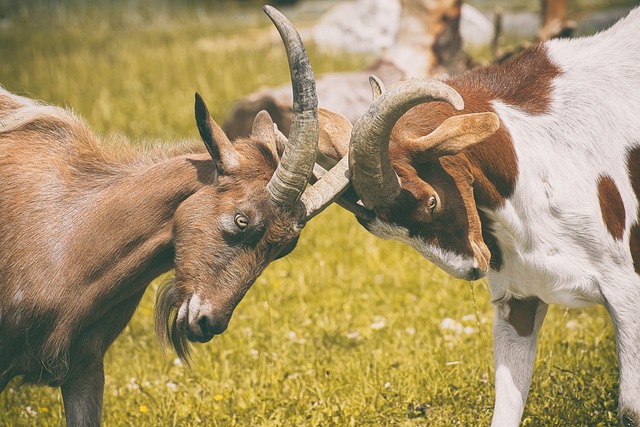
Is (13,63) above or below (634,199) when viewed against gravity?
below

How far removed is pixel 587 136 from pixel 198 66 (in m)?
11.5

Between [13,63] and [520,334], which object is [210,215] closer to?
[520,334]

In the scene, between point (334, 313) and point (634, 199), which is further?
point (334, 313)

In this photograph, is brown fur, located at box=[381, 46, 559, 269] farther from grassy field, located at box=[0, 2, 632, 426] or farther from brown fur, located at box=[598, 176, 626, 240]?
grassy field, located at box=[0, 2, 632, 426]

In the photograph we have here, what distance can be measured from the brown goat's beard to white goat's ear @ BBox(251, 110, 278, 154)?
0.86 meters

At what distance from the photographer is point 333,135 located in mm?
4832

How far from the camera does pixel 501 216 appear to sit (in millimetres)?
4793

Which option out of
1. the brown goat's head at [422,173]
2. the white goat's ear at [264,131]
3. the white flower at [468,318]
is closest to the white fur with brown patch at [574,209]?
the brown goat's head at [422,173]

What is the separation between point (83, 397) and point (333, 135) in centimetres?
195

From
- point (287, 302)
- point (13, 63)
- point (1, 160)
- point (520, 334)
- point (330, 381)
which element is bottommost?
point (13, 63)

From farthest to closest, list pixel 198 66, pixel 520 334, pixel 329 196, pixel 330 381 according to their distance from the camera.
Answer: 1. pixel 198 66
2. pixel 330 381
3. pixel 520 334
4. pixel 329 196

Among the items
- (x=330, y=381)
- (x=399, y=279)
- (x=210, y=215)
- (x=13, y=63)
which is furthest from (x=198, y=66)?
(x=210, y=215)

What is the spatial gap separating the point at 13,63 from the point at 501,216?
43.2 ft

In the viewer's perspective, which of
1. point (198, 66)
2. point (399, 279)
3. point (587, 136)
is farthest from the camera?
point (198, 66)
